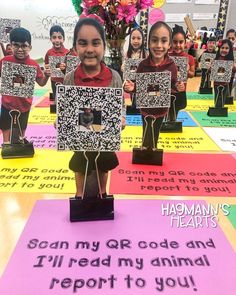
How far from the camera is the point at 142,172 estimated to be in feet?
5.18

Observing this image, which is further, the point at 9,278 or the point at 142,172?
the point at 142,172

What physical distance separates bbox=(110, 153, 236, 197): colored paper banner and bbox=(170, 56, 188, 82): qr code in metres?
0.60

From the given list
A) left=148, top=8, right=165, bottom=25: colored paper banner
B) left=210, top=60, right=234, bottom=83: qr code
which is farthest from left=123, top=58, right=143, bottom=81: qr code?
left=148, top=8, right=165, bottom=25: colored paper banner

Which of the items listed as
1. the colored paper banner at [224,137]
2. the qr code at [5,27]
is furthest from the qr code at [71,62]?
the colored paper banner at [224,137]

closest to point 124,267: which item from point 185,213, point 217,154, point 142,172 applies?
point 185,213

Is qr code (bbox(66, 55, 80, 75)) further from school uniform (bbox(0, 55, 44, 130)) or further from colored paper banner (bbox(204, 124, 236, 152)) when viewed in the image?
colored paper banner (bbox(204, 124, 236, 152))

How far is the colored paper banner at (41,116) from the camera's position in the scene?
7.82ft

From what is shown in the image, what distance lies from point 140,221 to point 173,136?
3.52 ft

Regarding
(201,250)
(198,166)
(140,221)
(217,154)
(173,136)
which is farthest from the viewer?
(173,136)

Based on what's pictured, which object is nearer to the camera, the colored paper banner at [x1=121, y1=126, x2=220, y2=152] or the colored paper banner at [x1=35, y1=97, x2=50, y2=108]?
the colored paper banner at [x1=121, y1=126, x2=220, y2=152]

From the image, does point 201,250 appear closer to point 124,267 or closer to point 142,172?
point 124,267

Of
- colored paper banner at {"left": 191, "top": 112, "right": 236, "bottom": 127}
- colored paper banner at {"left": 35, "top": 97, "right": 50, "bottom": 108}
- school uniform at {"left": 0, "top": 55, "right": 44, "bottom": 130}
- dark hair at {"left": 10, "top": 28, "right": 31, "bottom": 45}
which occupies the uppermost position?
dark hair at {"left": 10, "top": 28, "right": 31, "bottom": 45}

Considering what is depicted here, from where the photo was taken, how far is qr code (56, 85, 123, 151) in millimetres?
1039

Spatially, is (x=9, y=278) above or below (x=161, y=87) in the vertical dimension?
below
